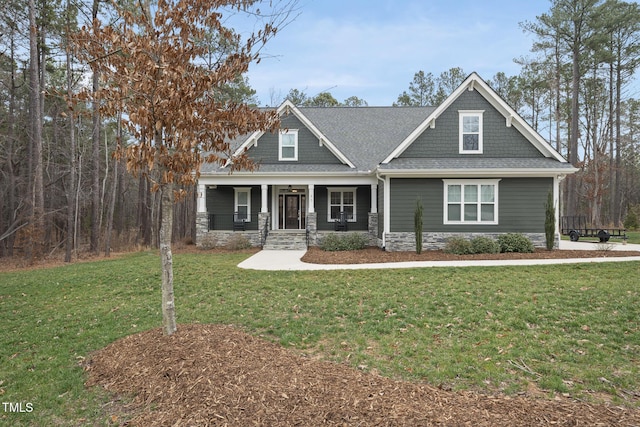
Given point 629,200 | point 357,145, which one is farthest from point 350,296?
point 629,200

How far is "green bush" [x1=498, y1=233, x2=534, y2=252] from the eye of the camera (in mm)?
12914

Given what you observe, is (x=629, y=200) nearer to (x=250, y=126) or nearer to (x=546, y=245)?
(x=546, y=245)

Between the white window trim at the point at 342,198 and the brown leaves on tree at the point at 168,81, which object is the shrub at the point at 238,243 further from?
the brown leaves on tree at the point at 168,81

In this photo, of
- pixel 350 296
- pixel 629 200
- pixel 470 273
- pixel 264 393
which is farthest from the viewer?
pixel 629 200

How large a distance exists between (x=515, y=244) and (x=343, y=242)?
6501 mm

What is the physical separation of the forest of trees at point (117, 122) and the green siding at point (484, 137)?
11.4 metres

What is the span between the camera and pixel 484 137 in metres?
14.3

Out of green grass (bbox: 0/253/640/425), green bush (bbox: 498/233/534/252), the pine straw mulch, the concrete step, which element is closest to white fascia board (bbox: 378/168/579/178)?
green bush (bbox: 498/233/534/252)

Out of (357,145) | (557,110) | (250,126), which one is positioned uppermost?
(557,110)

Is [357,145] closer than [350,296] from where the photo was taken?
No

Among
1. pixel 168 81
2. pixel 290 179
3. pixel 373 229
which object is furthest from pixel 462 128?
pixel 168 81

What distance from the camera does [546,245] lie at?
13172 millimetres

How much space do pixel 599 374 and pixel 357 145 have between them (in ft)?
50.3

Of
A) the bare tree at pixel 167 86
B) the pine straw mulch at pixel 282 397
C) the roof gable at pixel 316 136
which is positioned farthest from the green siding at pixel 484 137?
the pine straw mulch at pixel 282 397
